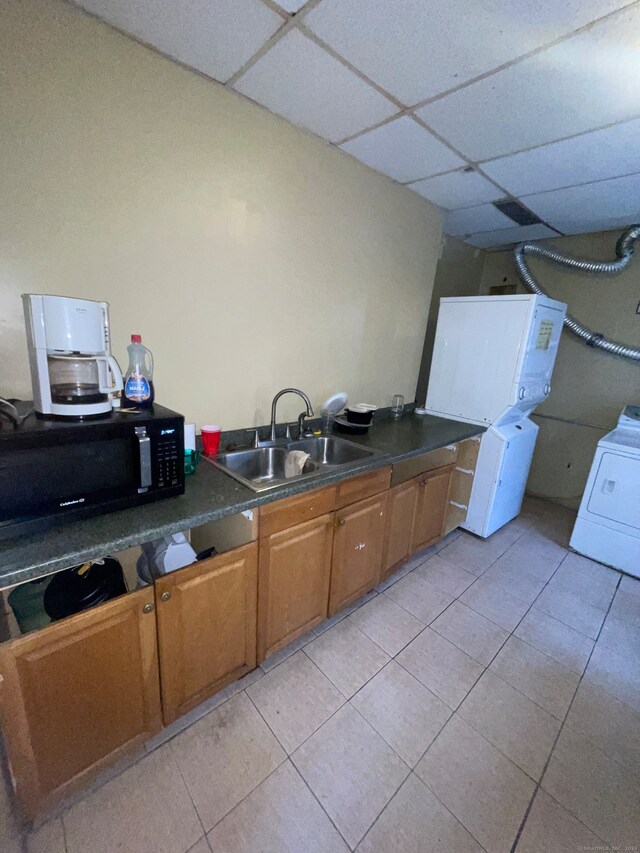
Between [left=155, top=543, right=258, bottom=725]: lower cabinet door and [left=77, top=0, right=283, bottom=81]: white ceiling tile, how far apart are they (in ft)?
5.87

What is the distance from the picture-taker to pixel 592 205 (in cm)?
234

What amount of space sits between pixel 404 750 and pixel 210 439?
57.3 inches

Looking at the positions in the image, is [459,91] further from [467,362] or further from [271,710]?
[271,710]

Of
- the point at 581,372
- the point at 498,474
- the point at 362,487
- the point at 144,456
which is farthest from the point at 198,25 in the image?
the point at 581,372

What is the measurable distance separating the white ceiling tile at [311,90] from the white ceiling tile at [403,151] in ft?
0.34

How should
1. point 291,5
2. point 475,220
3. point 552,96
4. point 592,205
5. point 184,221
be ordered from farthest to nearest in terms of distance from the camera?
1. point 475,220
2. point 592,205
3. point 184,221
4. point 552,96
5. point 291,5

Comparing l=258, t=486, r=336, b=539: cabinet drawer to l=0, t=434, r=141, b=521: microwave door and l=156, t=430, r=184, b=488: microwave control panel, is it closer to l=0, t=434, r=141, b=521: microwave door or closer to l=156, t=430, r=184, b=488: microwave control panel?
l=156, t=430, r=184, b=488: microwave control panel

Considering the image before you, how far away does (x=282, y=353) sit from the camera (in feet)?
6.38

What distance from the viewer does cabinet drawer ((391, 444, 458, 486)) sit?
6.25ft

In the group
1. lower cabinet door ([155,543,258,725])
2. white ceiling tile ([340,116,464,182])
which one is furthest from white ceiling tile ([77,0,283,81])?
lower cabinet door ([155,543,258,725])

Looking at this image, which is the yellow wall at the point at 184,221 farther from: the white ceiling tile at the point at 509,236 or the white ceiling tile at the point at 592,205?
the white ceiling tile at the point at 509,236

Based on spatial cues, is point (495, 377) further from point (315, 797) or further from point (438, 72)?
point (315, 797)

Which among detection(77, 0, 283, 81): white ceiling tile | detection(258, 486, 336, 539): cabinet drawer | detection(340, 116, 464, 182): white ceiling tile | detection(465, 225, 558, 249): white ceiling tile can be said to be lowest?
detection(258, 486, 336, 539): cabinet drawer

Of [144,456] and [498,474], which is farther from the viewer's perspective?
[498,474]
